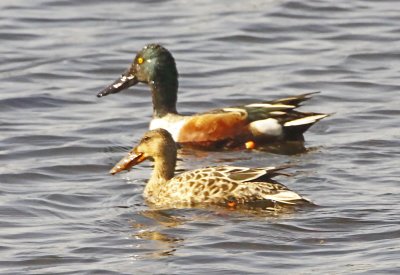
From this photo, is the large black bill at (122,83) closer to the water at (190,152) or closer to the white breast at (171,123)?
the water at (190,152)

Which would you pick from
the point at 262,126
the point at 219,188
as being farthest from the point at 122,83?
the point at 219,188

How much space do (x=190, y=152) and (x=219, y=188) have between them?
2.55 meters

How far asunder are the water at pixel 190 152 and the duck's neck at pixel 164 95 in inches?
14.7

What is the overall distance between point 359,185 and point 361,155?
4.13 ft

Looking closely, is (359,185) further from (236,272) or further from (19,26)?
(19,26)

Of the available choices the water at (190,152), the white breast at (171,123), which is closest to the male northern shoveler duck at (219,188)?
the water at (190,152)

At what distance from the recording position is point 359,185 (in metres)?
11.5

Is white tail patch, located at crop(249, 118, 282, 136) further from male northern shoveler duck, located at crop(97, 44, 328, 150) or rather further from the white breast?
the white breast

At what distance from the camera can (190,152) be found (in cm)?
1332

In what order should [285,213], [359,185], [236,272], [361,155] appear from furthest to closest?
[361,155] < [359,185] < [285,213] < [236,272]

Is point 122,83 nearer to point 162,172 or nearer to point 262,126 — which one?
point 262,126

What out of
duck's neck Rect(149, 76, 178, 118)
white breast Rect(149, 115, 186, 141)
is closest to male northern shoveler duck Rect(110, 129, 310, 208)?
white breast Rect(149, 115, 186, 141)

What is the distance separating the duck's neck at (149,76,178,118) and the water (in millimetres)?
374

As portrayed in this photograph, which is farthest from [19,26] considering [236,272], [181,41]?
[236,272]
